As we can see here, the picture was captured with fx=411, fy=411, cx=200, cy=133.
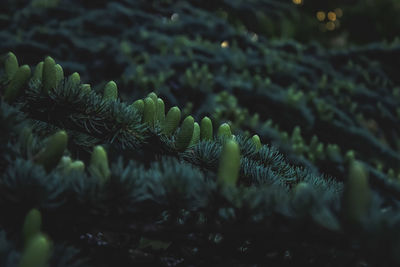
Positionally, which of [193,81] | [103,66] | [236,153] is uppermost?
[236,153]

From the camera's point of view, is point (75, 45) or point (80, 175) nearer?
point (80, 175)

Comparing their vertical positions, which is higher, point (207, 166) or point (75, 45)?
point (207, 166)

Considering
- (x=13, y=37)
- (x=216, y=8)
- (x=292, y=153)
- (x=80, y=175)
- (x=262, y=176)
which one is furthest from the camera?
(x=216, y=8)

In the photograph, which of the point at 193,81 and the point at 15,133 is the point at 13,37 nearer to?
the point at 193,81

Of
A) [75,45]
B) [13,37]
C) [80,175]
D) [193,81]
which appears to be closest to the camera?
[80,175]

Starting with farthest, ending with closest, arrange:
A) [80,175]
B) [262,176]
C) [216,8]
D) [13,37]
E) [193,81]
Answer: [216,8] < [13,37] < [193,81] < [262,176] < [80,175]

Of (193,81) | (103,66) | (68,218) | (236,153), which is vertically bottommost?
(103,66)

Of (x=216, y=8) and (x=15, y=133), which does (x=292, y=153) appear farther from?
(x=216, y=8)

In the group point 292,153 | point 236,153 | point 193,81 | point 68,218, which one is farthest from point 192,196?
point 193,81

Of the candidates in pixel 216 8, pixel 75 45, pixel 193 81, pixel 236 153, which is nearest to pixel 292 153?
pixel 193 81

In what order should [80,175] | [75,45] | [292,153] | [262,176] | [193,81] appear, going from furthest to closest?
[75,45] < [193,81] < [292,153] < [262,176] < [80,175]
